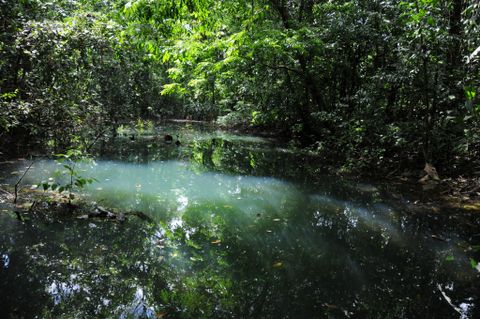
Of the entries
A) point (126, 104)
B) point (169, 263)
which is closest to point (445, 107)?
point (169, 263)

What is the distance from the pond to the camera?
322cm

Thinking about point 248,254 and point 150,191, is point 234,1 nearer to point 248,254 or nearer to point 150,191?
point 150,191

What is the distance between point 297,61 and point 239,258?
1146cm

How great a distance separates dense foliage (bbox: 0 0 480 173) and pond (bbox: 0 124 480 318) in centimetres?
244

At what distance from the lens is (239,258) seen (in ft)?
14.0

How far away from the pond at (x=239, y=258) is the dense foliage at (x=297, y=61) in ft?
7.99

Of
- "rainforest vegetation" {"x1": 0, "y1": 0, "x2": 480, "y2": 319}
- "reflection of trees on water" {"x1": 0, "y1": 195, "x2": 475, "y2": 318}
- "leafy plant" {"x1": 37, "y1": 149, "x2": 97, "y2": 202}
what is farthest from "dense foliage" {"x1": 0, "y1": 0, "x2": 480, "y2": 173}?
"reflection of trees on water" {"x1": 0, "y1": 195, "x2": 475, "y2": 318}

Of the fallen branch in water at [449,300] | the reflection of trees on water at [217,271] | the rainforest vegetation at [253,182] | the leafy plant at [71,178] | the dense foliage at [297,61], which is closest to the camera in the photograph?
the reflection of trees on water at [217,271]

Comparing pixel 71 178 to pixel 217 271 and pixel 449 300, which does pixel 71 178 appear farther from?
pixel 449 300

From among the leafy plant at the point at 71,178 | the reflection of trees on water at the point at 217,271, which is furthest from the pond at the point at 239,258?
the leafy plant at the point at 71,178

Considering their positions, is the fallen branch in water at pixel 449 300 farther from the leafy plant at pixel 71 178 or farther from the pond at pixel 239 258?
the leafy plant at pixel 71 178

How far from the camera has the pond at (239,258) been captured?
Result: 10.6 ft

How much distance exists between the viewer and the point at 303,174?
9.80 m

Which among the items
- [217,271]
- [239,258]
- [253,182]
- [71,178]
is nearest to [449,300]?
[239,258]
